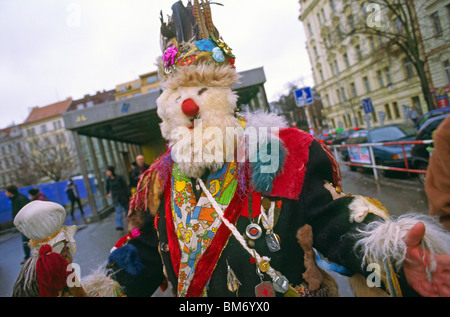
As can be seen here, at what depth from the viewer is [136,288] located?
4.26ft

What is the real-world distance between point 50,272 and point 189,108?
0.86 meters

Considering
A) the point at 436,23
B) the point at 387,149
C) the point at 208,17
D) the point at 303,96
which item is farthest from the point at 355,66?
the point at 208,17

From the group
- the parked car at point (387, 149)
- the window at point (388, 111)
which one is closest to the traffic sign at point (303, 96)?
the parked car at point (387, 149)

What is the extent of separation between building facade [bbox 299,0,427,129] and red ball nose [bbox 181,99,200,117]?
4219 mm

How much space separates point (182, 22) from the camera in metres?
1.34

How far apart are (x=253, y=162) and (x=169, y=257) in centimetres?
62

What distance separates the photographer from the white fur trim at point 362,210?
0.89m

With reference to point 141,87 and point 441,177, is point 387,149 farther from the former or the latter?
point 141,87

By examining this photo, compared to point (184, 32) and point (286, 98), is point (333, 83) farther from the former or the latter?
point (184, 32)

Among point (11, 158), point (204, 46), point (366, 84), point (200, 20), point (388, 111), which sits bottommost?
point (388, 111)

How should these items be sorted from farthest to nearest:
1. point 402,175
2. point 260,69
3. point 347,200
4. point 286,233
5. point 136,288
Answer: point 260,69 → point 402,175 → point 136,288 → point 286,233 → point 347,200

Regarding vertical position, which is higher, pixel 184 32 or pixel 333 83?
pixel 333 83
